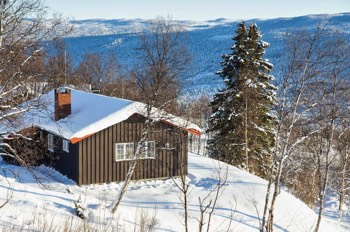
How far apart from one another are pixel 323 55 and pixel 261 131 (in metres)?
11.8

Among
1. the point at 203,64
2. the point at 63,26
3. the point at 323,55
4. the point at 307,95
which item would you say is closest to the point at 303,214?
the point at 307,95

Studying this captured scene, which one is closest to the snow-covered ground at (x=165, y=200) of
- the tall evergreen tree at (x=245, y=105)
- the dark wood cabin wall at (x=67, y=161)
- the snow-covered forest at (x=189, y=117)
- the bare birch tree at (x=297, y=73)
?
the snow-covered forest at (x=189, y=117)

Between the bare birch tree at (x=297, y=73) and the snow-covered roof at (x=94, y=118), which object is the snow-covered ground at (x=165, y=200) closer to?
the snow-covered roof at (x=94, y=118)

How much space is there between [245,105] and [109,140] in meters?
9.18

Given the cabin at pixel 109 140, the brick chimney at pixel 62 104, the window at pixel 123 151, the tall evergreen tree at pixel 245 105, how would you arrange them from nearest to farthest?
the cabin at pixel 109 140 < the window at pixel 123 151 < the brick chimney at pixel 62 104 < the tall evergreen tree at pixel 245 105

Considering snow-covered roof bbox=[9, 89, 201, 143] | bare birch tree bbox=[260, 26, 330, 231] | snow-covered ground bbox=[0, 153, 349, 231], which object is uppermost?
bare birch tree bbox=[260, 26, 330, 231]

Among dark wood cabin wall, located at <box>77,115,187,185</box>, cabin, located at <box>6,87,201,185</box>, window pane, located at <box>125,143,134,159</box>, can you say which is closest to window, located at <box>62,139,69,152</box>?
cabin, located at <box>6,87,201,185</box>

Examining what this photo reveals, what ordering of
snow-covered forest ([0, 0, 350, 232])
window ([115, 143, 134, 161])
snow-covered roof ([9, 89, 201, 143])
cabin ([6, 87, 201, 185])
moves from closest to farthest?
snow-covered forest ([0, 0, 350, 232]) → snow-covered roof ([9, 89, 201, 143]) → cabin ([6, 87, 201, 185]) → window ([115, 143, 134, 161])

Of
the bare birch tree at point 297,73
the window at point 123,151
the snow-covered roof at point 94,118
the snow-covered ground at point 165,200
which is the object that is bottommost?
the snow-covered ground at point 165,200

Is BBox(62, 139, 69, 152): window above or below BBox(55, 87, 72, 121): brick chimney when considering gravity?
below

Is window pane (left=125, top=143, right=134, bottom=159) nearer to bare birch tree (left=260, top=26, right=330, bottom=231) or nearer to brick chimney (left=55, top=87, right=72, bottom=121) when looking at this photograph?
brick chimney (left=55, top=87, right=72, bottom=121)

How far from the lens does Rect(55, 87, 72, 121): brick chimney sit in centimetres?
2109

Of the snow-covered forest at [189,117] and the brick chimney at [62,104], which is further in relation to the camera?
the brick chimney at [62,104]

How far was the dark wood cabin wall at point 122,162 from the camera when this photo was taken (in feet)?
61.4
